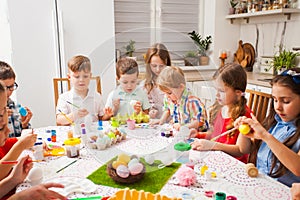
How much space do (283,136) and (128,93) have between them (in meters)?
0.67

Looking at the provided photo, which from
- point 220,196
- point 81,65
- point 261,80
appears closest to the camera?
point 220,196

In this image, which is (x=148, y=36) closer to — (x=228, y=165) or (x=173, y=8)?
(x=228, y=165)

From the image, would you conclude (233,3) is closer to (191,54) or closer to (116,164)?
(191,54)

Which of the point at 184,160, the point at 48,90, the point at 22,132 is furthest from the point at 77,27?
the point at 184,160

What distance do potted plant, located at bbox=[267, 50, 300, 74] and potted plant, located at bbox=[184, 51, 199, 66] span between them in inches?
71.6

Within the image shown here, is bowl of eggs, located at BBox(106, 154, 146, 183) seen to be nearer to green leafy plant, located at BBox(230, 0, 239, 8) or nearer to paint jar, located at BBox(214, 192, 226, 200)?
paint jar, located at BBox(214, 192, 226, 200)

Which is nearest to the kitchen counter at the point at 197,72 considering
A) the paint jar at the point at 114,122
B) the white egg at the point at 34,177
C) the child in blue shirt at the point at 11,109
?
the paint jar at the point at 114,122

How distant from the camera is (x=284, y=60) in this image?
2.64 metres

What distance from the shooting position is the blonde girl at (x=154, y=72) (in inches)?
38.6

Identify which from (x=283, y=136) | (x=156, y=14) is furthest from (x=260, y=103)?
(x=156, y=14)

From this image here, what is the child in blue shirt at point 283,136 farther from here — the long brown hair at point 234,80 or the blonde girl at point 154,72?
the blonde girl at point 154,72

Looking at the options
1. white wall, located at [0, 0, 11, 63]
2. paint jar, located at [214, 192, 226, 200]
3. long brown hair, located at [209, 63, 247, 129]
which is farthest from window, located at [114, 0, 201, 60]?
paint jar, located at [214, 192, 226, 200]

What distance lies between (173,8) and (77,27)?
125cm

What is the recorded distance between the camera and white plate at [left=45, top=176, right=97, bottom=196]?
92 centimetres
